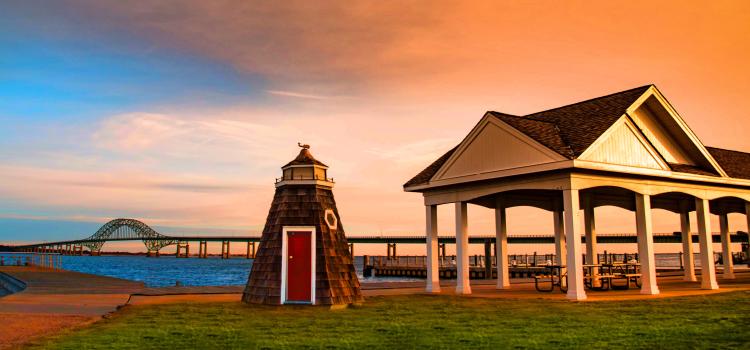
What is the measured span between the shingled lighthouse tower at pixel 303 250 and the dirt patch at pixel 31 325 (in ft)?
17.0

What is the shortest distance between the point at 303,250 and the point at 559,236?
13.6m

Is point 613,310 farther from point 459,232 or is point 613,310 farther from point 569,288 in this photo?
point 459,232

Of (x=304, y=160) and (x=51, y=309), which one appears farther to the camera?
(x=304, y=160)

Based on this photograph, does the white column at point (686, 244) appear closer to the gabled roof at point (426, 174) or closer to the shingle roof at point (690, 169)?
the shingle roof at point (690, 169)

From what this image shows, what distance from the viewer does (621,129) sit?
66.9ft

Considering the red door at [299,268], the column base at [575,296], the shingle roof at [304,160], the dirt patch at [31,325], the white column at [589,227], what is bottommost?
the dirt patch at [31,325]

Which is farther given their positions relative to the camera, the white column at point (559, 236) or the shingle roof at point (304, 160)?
the white column at point (559, 236)

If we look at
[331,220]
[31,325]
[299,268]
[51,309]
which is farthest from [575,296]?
[51,309]

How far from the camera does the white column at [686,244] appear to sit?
27.5 meters

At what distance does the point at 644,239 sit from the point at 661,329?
9.06 metres

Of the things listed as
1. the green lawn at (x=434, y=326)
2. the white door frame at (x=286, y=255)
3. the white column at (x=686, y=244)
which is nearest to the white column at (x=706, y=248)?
the white column at (x=686, y=244)

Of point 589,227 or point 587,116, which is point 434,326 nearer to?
point 587,116

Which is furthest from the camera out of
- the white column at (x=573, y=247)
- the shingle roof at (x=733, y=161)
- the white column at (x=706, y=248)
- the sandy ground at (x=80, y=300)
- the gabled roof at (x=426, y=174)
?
the shingle roof at (x=733, y=161)

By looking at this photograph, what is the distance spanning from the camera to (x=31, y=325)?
535 inches
